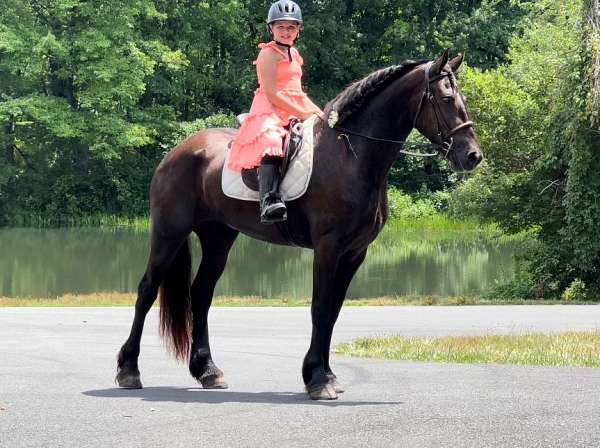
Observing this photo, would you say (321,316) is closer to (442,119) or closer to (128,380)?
(442,119)

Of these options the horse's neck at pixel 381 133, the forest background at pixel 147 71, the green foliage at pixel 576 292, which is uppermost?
the forest background at pixel 147 71

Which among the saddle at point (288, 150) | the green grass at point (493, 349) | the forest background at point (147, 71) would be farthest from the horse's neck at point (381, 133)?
the forest background at point (147, 71)

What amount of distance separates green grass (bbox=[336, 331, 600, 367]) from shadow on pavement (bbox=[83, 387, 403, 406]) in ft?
10.2

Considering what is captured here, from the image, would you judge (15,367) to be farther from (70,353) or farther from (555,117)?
(555,117)

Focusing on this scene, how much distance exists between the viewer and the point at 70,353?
13719mm

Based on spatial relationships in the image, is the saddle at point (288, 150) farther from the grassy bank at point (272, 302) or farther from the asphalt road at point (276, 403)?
the grassy bank at point (272, 302)

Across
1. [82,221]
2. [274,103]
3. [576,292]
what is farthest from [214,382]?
[82,221]

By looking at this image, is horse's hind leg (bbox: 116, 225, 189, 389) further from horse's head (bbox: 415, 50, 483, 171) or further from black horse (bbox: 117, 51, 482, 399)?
horse's head (bbox: 415, 50, 483, 171)

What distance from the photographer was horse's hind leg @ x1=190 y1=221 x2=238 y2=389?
10938 mm

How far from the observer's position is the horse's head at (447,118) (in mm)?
9266

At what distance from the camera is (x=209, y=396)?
32.6 ft

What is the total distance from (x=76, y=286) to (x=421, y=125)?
21.7m

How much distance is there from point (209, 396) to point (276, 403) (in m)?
0.79

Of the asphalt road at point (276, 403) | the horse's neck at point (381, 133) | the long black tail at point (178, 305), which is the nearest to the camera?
the asphalt road at point (276, 403)
